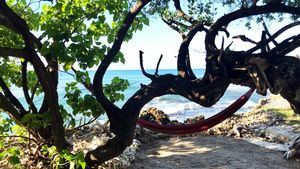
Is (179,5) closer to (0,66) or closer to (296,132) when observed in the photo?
(0,66)

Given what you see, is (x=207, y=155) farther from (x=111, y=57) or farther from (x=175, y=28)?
(x=111, y=57)

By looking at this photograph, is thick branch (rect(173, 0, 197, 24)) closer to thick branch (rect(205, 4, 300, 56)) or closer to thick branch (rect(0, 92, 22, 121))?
thick branch (rect(205, 4, 300, 56))

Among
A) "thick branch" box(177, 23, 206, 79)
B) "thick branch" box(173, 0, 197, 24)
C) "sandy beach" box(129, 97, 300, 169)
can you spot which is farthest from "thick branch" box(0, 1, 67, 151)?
"sandy beach" box(129, 97, 300, 169)

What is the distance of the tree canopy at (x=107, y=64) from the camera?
104 inches

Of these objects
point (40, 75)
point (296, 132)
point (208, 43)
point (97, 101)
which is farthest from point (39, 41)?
point (296, 132)

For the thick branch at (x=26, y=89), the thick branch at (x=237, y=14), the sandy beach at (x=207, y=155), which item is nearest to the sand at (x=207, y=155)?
the sandy beach at (x=207, y=155)

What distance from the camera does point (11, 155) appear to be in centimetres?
254

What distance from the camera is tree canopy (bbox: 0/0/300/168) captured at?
263 cm

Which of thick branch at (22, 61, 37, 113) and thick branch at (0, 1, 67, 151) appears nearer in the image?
thick branch at (0, 1, 67, 151)

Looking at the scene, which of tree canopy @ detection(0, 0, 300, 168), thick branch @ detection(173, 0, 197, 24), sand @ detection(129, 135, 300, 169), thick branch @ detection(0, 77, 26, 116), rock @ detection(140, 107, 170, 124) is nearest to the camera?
tree canopy @ detection(0, 0, 300, 168)

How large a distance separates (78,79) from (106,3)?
1.68 ft

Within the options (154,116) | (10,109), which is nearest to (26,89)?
(10,109)

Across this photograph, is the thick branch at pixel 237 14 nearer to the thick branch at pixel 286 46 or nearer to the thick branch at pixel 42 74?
the thick branch at pixel 286 46

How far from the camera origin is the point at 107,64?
3061mm
